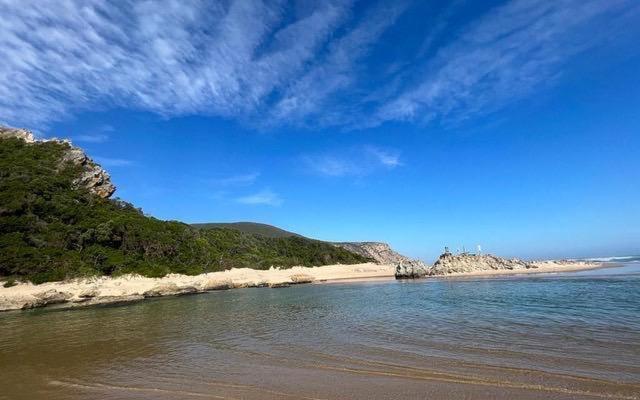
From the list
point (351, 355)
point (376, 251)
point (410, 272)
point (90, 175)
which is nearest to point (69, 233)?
point (90, 175)

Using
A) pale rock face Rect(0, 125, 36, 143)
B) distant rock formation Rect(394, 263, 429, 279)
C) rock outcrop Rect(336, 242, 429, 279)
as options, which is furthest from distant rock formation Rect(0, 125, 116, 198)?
rock outcrop Rect(336, 242, 429, 279)

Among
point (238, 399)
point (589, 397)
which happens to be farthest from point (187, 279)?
point (589, 397)

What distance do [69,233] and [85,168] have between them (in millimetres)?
14679

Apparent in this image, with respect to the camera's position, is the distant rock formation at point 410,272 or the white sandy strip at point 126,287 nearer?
the white sandy strip at point 126,287

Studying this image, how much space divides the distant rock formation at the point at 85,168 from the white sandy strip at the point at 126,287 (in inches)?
696

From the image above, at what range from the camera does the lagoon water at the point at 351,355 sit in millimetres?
8141

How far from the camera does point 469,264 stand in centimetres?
5591

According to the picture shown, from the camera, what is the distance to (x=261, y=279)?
5216 centimetres

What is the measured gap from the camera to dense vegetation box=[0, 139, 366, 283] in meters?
36.8

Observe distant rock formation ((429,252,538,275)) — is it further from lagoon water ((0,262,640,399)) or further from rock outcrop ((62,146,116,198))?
rock outcrop ((62,146,116,198))

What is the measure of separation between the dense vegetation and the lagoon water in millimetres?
20011

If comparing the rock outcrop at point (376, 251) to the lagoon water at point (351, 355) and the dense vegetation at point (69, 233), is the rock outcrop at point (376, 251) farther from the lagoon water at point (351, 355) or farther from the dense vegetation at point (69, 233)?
the lagoon water at point (351, 355)

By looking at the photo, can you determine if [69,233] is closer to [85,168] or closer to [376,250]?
[85,168]

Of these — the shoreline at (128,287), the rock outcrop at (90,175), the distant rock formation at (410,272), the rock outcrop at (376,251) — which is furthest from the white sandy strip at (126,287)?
the rock outcrop at (376,251)
